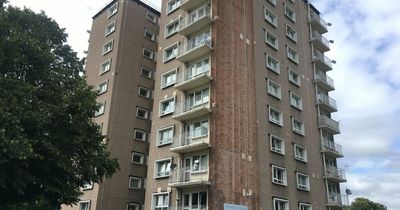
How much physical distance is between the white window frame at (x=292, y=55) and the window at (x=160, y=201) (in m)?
19.9

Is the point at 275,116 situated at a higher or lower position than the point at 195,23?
lower

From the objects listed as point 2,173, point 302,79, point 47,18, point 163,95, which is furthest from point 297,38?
point 2,173

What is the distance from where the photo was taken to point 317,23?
48.1m

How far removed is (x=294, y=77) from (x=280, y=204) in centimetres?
1456

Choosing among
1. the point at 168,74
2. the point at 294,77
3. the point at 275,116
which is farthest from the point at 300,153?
the point at 168,74

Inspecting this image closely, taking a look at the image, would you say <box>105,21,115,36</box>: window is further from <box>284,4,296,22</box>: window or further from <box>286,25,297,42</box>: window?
<box>284,4,296,22</box>: window

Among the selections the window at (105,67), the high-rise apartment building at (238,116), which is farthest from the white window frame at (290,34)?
the window at (105,67)

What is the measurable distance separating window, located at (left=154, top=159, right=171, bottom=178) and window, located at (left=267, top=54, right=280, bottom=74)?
542 inches

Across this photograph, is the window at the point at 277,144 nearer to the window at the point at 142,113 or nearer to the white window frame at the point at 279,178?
the white window frame at the point at 279,178

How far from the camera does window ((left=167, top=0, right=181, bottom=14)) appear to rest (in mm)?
41272

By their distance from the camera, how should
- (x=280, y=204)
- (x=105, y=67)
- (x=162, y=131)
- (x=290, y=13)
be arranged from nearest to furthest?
(x=280, y=204) → (x=162, y=131) → (x=105, y=67) → (x=290, y=13)

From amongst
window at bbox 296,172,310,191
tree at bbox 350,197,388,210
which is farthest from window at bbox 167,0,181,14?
tree at bbox 350,197,388,210

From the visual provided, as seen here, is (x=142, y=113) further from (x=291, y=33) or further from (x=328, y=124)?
(x=328, y=124)

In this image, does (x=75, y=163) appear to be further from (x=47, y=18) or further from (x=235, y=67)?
(x=235, y=67)
